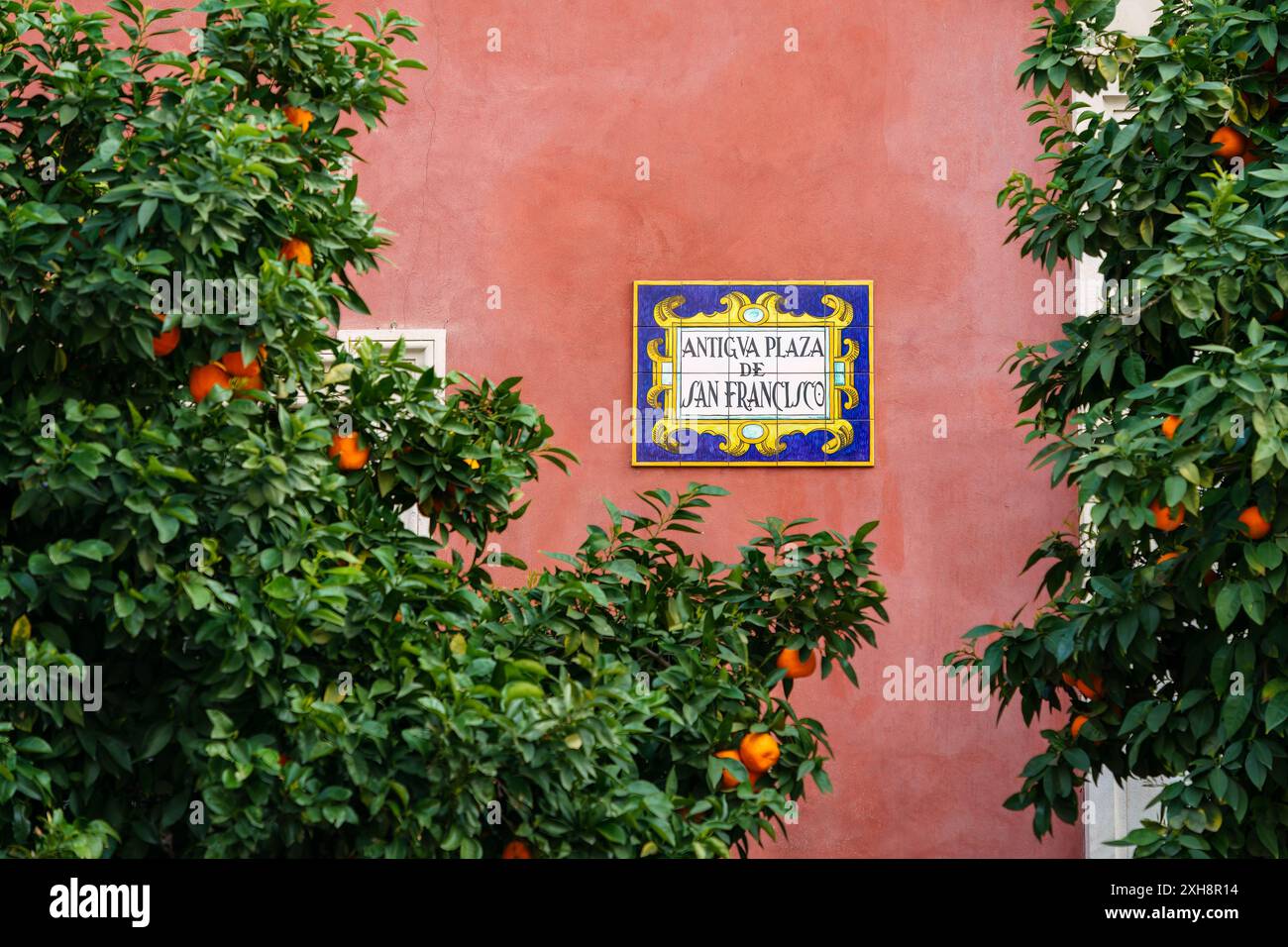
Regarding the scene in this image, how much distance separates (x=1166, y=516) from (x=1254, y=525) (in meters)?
0.24

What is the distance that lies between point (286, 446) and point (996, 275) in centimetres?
399

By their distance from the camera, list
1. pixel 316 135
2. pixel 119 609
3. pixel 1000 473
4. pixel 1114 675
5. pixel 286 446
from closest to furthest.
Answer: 1. pixel 119 609
2. pixel 286 446
3. pixel 316 135
4. pixel 1114 675
5. pixel 1000 473

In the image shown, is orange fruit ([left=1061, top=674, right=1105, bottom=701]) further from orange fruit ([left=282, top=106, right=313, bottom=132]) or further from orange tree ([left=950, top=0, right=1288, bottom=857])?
orange fruit ([left=282, top=106, right=313, bottom=132])

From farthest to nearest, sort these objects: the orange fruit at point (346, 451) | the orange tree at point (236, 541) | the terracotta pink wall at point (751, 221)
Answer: the terracotta pink wall at point (751, 221) < the orange fruit at point (346, 451) < the orange tree at point (236, 541)

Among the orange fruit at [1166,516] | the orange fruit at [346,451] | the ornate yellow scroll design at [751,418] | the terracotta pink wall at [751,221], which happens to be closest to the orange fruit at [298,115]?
the orange fruit at [346,451]

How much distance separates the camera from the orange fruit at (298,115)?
13.7ft

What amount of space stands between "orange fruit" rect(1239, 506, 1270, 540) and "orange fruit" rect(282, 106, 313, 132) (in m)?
2.69

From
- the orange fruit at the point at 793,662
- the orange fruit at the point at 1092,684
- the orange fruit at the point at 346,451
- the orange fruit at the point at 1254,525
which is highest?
the orange fruit at the point at 346,451

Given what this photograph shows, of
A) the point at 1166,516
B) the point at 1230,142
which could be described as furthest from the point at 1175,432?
the point at 1230,142

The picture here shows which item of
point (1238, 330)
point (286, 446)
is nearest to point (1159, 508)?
point (1238, 330)

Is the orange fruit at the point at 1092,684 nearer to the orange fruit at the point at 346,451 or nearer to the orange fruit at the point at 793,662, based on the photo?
the orange fruit at the point at 793,662

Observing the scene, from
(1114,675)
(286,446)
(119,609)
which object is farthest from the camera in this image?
(1114,675)

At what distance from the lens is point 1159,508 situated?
418 cm
